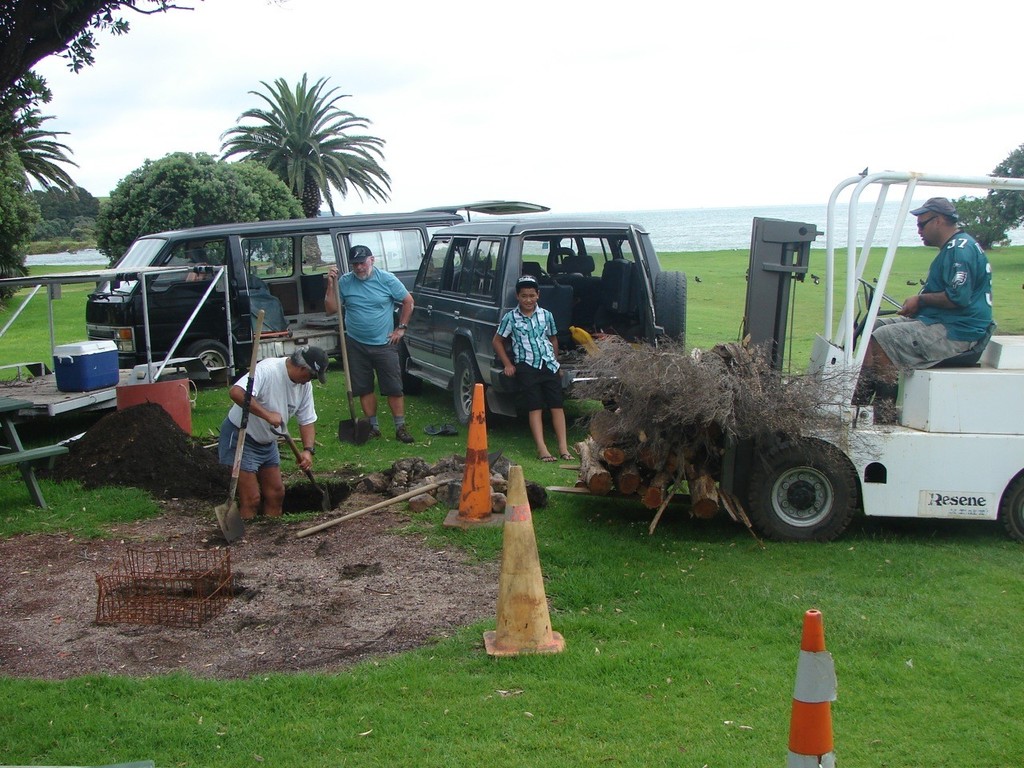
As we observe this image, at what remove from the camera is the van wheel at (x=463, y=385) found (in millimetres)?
10227

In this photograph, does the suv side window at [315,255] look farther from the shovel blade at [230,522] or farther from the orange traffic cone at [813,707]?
the orange traffic cone at [813,707]

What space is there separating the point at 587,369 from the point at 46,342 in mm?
16154

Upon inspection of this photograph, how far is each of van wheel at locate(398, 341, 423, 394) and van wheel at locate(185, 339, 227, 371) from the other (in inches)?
101

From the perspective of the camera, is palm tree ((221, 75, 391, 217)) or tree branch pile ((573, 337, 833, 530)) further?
palm tree ((221, 75, 391, 217))

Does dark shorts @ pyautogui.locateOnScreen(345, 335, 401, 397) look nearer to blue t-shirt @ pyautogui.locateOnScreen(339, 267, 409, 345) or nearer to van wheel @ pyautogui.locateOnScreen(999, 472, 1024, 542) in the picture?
blue t-shirt @ pyautogui.locateOnScreen(339, 267, 409, 345)

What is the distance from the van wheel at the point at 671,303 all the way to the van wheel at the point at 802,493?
126 inches

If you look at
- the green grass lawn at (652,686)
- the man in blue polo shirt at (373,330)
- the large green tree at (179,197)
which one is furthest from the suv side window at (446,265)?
the large green tree at (179,197)

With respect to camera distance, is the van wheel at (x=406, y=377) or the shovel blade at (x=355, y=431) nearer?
the shovel blade at (x=355, y=431)

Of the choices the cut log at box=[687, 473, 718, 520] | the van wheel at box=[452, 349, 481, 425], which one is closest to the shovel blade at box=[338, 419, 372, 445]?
the van wheel at box=[452, 349, 481, 425]

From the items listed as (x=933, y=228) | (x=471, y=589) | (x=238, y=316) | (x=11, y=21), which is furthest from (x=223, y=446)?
(x=238, y=316)

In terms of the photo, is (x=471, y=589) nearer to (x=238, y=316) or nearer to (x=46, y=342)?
(x=238, y=316)

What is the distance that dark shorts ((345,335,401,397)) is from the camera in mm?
10086

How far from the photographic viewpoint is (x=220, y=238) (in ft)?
44.6

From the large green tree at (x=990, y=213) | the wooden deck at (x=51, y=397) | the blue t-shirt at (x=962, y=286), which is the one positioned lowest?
the wooden deck at (x=51, y=397)
